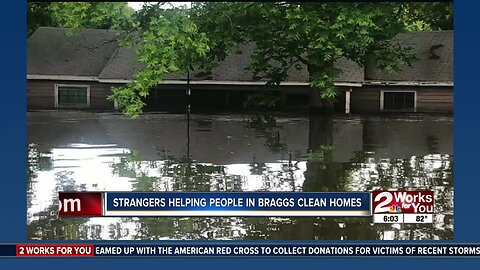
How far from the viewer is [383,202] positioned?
6.96 m

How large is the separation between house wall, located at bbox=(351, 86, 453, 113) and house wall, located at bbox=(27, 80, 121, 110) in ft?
10.6

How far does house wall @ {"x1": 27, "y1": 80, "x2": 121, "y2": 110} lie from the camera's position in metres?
7.31

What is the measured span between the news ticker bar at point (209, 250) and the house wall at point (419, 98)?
1.94m

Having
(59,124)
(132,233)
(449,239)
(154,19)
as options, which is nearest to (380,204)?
(449,239)

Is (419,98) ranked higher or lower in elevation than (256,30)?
lower

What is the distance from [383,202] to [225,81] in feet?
8.31

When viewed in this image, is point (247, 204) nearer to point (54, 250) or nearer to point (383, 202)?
point (383, 202)

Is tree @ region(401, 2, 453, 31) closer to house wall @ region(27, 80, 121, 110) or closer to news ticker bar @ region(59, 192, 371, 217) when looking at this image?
news ticker bar @ region(59, 192, 371, 217)

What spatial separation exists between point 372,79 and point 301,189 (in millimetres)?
1908

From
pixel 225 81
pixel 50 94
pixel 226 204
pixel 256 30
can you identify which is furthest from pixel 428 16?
pixel 50 94

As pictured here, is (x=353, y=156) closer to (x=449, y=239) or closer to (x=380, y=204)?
(x=380, y=204)

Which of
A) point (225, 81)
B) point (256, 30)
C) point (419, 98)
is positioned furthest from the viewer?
point (419, 98)

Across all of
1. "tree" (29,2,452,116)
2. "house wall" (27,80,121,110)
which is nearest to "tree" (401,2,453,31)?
"tree" (29,2,452,116)

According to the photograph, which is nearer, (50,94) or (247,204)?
(247,204)
